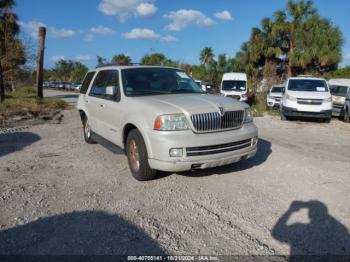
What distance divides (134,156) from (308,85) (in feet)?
34.1

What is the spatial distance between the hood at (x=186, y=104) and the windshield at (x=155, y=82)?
38 centimetres

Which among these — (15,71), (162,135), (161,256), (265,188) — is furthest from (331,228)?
(15,71)

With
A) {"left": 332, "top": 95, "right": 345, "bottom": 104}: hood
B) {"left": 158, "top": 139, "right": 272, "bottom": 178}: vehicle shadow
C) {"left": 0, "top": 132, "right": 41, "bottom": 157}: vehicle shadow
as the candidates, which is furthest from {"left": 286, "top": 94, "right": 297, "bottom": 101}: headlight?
{"left": 0, "top": 132, "right": 41, "bottom": 157}: vehicle shadow

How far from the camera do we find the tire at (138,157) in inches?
193

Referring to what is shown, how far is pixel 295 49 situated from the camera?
2942 cm

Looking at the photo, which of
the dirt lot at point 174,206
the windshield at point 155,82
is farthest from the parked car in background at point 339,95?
the windshield at point 155,82

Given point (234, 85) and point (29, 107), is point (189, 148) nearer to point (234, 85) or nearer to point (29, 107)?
point (29, 107)

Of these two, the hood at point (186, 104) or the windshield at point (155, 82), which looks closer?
the hood at point (186, 104)

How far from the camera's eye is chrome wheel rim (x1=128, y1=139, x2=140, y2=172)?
16.9ft

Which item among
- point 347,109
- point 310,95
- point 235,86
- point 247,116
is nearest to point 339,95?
point 347,109

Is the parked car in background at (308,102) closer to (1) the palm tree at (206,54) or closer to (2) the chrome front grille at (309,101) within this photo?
(2) the chrome front grille at (309,101)

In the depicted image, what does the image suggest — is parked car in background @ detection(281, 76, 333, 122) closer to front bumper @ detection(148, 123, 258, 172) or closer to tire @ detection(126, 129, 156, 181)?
front bumper @ detection(148, 123, 258, 172)

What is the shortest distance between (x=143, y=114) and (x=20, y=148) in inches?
164

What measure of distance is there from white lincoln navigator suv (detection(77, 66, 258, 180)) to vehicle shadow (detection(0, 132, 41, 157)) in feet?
8.51
